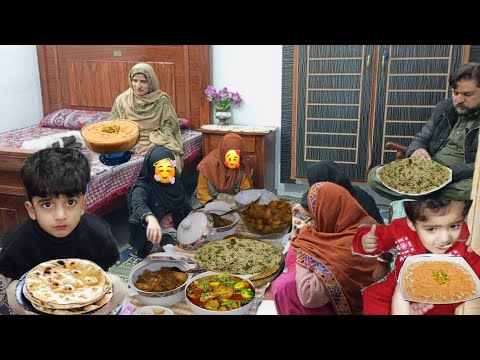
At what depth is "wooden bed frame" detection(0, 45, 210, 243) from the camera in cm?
132

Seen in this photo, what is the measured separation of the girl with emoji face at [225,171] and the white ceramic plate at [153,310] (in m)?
0.33

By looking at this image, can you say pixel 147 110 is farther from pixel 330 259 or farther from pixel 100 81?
pixel 330 259

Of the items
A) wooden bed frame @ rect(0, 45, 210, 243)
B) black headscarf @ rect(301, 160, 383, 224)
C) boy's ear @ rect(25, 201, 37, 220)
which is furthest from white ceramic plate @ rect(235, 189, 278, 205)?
boy's ear @ rect(25, 201, 37, 220)

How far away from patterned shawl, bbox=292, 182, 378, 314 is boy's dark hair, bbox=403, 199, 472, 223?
107 millimetres

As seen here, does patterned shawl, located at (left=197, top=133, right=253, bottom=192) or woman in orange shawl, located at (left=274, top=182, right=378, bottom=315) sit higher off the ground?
patterned shawl, located at (left=197, top=133, right=253, bottom=192)

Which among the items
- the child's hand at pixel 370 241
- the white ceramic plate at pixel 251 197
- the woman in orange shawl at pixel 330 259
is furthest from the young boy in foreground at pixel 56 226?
the child's hand at pixel 370 241

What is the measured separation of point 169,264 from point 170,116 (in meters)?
0.44

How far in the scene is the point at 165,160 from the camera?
1.40 metres

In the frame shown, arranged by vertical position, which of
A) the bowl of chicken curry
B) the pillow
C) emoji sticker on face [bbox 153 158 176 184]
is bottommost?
the bowl of chicken curry

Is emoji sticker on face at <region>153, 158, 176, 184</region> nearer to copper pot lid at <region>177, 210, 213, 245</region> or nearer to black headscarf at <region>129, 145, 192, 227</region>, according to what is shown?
black headscarf at <region>129, 145, 192, 227</region>

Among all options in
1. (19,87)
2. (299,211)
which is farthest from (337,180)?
(19,87)

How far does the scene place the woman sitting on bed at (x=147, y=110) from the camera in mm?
1403
